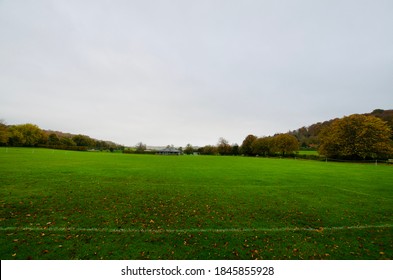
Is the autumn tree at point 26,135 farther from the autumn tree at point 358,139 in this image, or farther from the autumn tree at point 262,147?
the autumn tree at point 358,139

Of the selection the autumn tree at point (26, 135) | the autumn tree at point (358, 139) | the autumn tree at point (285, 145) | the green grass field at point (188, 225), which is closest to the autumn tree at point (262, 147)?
the autumn tree at point (285, 145)

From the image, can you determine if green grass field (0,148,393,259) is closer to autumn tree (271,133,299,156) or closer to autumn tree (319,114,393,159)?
autumn tree (319,114,393,159)

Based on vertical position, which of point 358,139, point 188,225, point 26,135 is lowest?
point 188,225

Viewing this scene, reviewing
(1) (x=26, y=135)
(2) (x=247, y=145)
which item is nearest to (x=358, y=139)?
(2) (x=247, y=145)

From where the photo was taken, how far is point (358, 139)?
156ft

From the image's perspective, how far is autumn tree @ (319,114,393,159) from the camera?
45.5 meters

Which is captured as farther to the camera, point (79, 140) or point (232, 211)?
point (79, 140)

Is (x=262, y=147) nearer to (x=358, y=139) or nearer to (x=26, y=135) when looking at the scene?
(x=358, y=139)

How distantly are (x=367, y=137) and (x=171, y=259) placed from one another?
61714mm

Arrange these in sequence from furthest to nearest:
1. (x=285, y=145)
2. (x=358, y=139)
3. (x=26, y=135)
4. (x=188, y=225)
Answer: (x=26, y=135), (x=285, y=145), (x=358, y=139), (x=188, y=225)

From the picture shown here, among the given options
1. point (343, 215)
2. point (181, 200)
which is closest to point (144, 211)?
point (181, 200)

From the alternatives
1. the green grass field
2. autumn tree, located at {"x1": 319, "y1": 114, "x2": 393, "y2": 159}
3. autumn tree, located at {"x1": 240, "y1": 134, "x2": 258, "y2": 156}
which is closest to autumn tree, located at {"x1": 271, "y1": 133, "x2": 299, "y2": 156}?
autumn tree, located at {"x1": 319, "y1": 114, "x2": 393, "y2": 159}

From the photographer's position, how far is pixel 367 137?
46.7 metres

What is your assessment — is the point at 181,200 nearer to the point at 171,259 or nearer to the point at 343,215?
the point at 171,259
